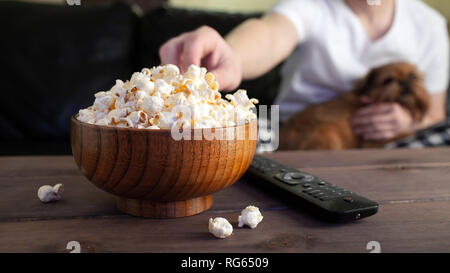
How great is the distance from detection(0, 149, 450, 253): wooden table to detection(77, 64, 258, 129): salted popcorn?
12 cm

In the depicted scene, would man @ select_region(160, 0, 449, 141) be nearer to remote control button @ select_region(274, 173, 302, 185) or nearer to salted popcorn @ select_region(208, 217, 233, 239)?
remote control button @ select_region(274, 173, 302, 185)

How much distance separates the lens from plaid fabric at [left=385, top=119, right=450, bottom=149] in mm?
1402

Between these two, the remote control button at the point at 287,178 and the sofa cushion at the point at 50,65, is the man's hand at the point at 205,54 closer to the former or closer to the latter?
the remote control button at the point at 287,178

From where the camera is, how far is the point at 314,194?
56 cm

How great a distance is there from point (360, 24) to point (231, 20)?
1.84 feet

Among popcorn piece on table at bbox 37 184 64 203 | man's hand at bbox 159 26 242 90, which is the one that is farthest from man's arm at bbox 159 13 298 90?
popcorn piece on table at bbox 37 184 64 203

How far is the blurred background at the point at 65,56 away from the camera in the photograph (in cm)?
156

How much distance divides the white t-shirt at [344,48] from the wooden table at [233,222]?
0.85 metres

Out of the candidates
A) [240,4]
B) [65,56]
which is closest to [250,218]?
[65,56]

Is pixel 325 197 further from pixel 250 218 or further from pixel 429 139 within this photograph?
pixel 429 139

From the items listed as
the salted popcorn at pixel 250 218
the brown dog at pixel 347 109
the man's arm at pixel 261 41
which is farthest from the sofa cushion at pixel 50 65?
the salted popcorn at pixel 250 218

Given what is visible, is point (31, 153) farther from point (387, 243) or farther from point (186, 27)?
point (387, 243)

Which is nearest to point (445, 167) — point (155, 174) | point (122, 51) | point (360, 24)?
point (155, 174)

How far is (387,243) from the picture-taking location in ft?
1.47
